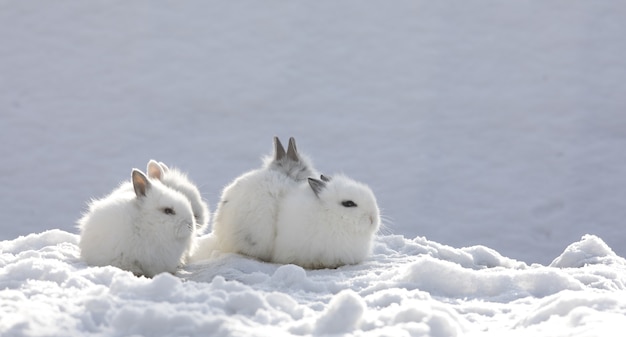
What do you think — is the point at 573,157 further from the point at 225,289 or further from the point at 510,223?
the point at 225,289

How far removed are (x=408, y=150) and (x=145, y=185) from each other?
9518mm

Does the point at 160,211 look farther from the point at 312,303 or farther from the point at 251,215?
the point at 312,303

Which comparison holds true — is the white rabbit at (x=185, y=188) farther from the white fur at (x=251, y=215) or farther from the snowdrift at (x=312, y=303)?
the snowdrift at (x=312, y=303)

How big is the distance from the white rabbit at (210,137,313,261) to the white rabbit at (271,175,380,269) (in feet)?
0.20

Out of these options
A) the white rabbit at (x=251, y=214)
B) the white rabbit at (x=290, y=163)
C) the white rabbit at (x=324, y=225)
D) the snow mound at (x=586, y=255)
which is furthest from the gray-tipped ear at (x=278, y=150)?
the snow mound at (x=586, y=255)

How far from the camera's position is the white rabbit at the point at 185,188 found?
17.2 ft

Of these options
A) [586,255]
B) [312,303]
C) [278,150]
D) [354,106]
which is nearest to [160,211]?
[278,150]

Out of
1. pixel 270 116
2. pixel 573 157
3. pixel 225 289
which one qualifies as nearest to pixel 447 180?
pixel 573 157

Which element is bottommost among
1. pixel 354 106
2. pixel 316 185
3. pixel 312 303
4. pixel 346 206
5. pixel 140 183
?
pixel 312 303

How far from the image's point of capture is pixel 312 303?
3.74 meters

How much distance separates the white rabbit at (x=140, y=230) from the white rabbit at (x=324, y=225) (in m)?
0.66

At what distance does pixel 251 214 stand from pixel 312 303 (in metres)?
1.45

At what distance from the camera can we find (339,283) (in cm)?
423

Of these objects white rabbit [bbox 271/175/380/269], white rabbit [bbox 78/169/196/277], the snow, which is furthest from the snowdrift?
the snow
